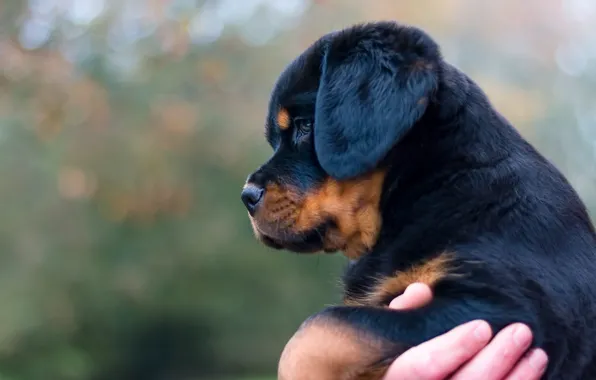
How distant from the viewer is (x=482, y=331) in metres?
1.38

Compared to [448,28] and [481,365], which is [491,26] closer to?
[448,28]

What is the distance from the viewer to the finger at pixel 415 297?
4.69ft

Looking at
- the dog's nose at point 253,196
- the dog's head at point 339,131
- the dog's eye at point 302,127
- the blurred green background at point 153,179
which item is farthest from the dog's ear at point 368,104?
the blurred green background at point 153,179

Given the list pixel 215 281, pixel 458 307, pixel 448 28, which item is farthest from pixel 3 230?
pixel 458 307

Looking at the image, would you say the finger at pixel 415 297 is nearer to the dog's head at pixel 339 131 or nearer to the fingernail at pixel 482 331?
the fingernail at pixel 482 331

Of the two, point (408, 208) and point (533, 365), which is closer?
point (533, 365)

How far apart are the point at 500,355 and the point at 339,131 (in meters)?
0.62

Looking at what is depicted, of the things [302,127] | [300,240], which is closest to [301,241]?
[300,240]

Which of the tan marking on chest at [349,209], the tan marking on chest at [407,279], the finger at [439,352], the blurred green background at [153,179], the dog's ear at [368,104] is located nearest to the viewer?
the finger at [439,352]

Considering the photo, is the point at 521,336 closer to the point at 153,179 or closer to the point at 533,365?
the point at 533,365

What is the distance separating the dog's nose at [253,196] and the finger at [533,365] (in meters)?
0.76

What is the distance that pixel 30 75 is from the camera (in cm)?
473

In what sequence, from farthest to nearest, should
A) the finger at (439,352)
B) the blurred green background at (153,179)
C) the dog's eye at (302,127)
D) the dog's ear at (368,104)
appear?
the blurred green background at (153,179), the dog's eye at (302,127), the dog's ear at (368,104), the finger at (439,352)

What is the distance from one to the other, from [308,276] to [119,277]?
1.30 m
